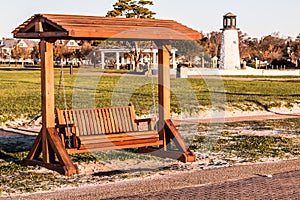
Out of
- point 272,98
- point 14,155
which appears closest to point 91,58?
point 272,98

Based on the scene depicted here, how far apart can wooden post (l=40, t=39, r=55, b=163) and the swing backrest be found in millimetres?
340

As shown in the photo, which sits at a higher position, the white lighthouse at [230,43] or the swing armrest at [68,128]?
the white lighthouse at [230,43]

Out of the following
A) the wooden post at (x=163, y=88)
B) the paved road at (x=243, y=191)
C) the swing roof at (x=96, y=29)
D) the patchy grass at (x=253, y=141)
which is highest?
the swing roof at (x=96, y=29)

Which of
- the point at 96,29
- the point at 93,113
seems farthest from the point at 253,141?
the point at 96,29

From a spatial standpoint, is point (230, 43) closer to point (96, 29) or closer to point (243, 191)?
point (96, 29)

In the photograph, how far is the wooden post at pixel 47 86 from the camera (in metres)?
10.5

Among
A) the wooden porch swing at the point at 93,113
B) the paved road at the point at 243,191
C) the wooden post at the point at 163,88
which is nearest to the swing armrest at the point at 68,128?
the wooden porch swing at the point at 93,113

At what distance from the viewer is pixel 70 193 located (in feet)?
28.6

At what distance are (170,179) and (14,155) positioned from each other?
12.7 ft

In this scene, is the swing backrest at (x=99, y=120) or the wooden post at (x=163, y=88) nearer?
the swing backrest at (x=99, y=120)

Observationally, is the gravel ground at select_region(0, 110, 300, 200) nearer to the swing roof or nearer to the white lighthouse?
the swing roof

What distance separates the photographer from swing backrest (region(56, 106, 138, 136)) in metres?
11.0

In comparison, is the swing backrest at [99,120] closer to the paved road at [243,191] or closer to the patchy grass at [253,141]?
the patchy grass at [253,141]

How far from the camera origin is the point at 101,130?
37.4 ft
